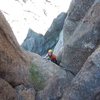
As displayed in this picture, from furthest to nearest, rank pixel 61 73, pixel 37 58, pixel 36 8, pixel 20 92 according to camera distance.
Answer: pixel 36 8 < pixel 37 58 < pixel 61 73 < pixel 20 92

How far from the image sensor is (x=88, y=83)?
47.9 feet

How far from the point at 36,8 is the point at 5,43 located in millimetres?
38039

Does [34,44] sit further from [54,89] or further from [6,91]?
[6,91]

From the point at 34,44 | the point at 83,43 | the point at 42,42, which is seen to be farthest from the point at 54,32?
the point at 83,43

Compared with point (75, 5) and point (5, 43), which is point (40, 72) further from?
point (75, 5)

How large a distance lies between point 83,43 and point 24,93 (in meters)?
4.15

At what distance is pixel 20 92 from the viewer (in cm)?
1642

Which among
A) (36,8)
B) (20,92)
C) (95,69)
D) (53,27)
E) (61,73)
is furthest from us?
(36,8)

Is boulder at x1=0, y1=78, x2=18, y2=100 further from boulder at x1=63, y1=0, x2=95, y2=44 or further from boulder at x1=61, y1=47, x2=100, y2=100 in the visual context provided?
boulder at x1=63, y1=0, x2=95, y2=44

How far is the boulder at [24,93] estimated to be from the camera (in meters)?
16.4

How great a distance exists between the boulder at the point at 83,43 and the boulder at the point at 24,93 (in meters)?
2.72

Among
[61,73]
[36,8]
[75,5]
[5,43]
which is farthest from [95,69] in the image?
[36,8]

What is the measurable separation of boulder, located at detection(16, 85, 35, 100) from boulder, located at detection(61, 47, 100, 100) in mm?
2388

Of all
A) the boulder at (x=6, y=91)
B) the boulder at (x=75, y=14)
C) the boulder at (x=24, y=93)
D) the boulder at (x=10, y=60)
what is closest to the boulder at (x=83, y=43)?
the boulder at (x=75, y=14)
